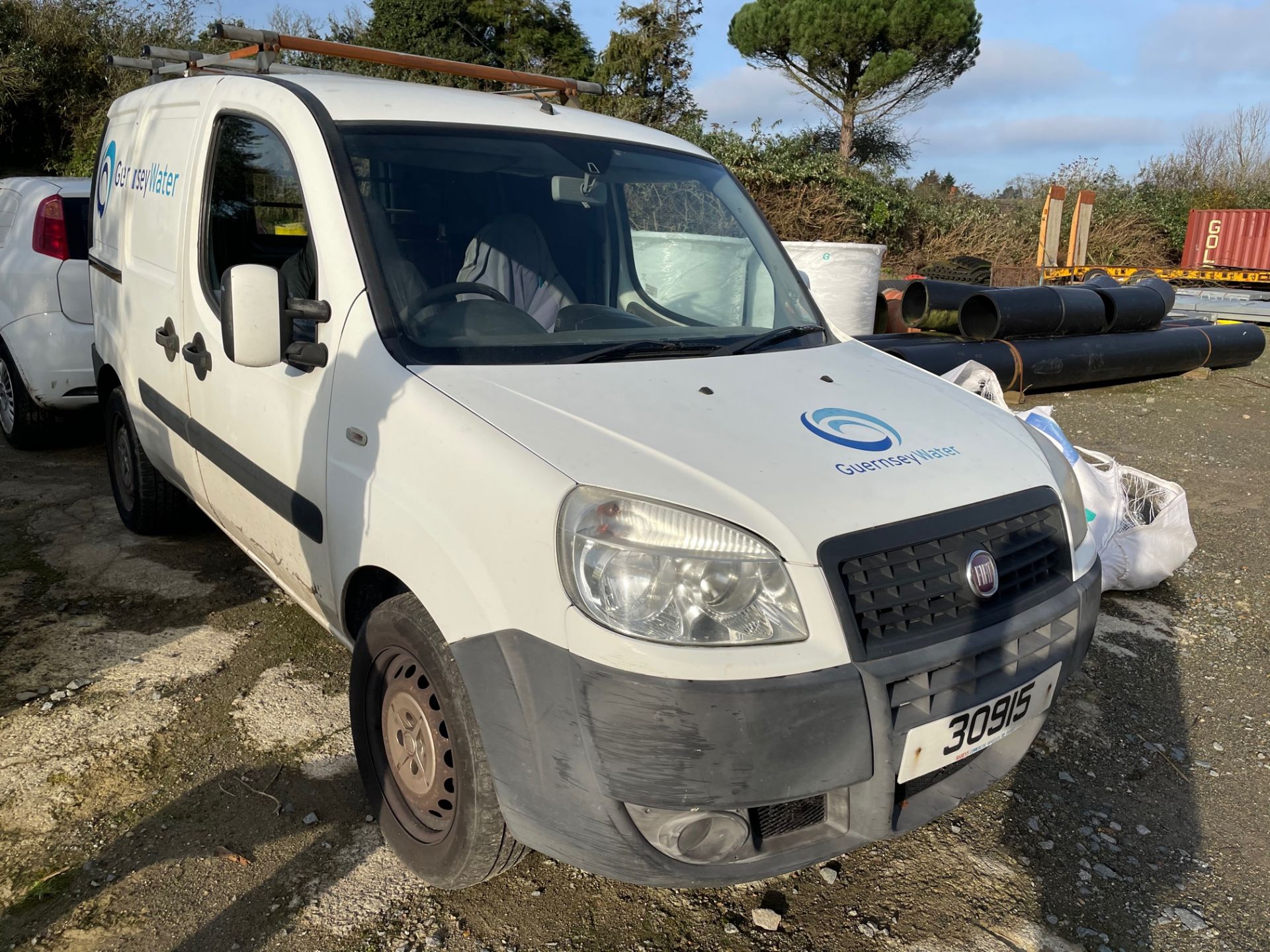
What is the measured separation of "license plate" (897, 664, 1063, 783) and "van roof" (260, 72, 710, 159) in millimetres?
2260

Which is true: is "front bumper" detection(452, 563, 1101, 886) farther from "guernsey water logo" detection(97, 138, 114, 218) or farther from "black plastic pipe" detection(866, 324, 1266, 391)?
"black plastic pipe" detection(866, 324, 1266, 391)

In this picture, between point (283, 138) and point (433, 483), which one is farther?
point (283, 138)

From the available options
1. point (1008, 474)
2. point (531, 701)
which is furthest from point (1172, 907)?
point (531, 701)

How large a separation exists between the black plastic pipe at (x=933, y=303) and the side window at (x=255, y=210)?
7.28 m

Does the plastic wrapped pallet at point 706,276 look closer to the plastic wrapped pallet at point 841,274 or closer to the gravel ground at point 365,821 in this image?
the gravel ground at point 365,821

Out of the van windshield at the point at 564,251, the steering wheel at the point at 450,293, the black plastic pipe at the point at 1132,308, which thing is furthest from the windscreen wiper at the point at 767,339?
the black plastic pipe at the point at 1132,308

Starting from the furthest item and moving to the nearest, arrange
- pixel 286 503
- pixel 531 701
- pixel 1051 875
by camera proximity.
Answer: pixel 286 503, pixel 1051 875, pixel 531 701

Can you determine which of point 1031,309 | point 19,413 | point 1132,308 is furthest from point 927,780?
point 1132,308

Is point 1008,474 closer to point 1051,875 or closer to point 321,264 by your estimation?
point 1051,875

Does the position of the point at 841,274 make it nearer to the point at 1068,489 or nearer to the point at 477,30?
the point at 1068,489

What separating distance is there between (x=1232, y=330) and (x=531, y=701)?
459 inches

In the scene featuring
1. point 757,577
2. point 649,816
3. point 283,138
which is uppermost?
point 283,138

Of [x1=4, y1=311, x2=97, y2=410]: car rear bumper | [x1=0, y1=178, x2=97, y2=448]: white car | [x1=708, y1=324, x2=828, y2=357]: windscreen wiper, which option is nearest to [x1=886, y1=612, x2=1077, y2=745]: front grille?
[x1=708, y1=324, x2=828, y2=357]: windscreen wiper

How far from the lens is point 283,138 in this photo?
2.85m
